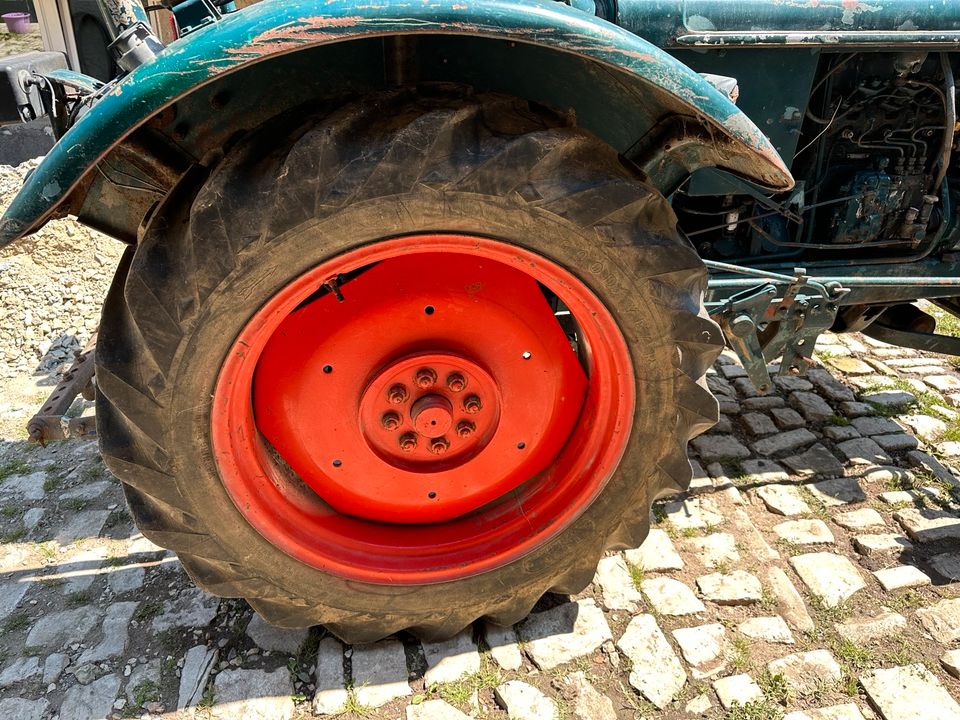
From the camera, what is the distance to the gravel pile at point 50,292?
13.4 ft

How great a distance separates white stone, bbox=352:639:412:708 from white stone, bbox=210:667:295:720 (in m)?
0.19

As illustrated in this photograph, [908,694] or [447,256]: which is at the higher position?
[447,256]

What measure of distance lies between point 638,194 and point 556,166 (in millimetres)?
209

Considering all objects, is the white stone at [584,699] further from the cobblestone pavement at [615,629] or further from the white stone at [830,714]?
the white stone at [830,714]

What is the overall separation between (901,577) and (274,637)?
2072mm

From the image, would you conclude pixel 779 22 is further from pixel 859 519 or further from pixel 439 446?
pixel 859 519

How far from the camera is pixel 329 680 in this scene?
81.7 inches

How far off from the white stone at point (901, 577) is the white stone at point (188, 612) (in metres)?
2.20

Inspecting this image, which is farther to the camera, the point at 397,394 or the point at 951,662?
the point at 951,662

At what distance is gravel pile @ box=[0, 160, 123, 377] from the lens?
409 centimetres

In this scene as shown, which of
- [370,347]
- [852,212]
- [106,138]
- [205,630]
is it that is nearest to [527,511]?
[370,347]

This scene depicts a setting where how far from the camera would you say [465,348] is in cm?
205

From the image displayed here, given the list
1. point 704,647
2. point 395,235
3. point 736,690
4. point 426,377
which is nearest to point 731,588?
point 704,647

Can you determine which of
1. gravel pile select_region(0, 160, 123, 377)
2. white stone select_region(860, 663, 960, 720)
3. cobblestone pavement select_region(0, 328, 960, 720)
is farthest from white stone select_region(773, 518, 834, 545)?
gravel pile select_region(0, 160, 123, 377)
